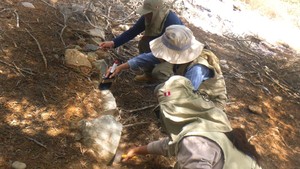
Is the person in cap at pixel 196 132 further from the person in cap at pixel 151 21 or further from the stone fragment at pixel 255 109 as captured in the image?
the stone fragment at pixel 255 109

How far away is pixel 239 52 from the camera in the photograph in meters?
6.23

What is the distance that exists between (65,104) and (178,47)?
1.14 metres

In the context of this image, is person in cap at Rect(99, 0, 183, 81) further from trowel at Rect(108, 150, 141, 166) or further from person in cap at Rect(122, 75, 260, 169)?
person in cap at Rect(122, 75, 260, 169)

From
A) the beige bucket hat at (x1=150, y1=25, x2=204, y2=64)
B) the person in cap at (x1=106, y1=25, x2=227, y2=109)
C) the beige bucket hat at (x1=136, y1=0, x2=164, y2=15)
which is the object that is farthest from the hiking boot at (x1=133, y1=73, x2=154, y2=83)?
the beige bucket hat at (x1=150, y1=25, x2=204, y2=64)

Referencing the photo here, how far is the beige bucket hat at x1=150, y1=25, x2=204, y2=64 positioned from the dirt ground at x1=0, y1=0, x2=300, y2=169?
36.1 inches

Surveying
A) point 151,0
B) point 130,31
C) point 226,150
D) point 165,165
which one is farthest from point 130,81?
point 226,150

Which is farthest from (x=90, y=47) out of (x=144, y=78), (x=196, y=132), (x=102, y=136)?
(x=196, y=132)

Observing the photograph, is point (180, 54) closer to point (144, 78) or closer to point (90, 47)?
point (144, 78)

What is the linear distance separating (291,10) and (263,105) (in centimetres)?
680

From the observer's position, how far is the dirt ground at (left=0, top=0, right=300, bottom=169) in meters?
2.46

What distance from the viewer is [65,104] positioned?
2.86 m

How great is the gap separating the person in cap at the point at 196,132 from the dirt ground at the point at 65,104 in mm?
783

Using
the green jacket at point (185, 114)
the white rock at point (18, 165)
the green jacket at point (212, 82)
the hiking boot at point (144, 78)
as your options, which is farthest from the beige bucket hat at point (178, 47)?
the white rock at point (18, 165)

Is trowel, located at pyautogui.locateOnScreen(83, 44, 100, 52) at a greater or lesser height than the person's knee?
lesser
